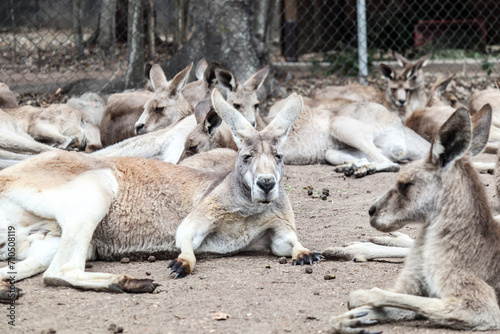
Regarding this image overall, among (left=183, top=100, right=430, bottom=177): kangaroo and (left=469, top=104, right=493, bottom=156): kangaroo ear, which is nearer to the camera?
(left=469, top=104, right=493, bottom=156): kangaroo ear

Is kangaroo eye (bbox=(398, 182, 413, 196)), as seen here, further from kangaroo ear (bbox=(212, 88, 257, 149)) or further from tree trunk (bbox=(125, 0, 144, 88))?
tree trunk (bbox=(125, 0, 144, 88))

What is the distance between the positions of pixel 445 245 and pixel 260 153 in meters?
1.50

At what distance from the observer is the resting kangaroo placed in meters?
4.24

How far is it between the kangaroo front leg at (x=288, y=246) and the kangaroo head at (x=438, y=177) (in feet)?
3.00

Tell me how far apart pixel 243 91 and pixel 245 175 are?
146 inches

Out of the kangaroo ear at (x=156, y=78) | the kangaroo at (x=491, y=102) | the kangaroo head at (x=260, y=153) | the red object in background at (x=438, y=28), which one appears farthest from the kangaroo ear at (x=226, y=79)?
the red object in background at (x=438, y=28)

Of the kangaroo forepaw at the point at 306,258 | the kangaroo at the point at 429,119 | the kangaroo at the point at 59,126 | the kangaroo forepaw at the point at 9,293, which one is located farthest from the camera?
the kangaroo at the point at 429,119

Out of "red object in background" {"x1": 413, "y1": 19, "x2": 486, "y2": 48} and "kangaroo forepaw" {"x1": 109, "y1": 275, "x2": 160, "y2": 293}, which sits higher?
"red object in background" {"x1": 413, "y1": 19, "x2": 486, "y2": 48}

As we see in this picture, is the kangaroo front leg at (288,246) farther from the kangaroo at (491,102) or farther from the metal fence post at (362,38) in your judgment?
the metal fence post at (362,38)

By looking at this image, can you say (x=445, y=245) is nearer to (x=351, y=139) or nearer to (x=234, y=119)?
(x=234, y=119)

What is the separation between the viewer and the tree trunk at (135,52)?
10898mm

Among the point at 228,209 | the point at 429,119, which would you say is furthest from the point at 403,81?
the point at 228,209

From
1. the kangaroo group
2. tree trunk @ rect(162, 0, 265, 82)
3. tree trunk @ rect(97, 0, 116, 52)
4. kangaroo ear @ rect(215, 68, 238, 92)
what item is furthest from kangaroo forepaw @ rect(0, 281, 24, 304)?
tree trunk @ rect(97, 0, 116, 52)

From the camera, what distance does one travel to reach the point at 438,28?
1411cm
